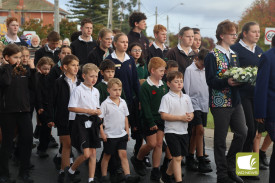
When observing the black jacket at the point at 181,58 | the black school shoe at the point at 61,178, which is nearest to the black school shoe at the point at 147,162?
the black school shoe at the point at 61,178

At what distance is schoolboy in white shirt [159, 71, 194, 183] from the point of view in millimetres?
6418

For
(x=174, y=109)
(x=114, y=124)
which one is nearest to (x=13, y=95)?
(x=114, y=124)

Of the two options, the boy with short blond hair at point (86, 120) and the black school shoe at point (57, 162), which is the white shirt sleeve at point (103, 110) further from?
the black school shoe at point (57, 162)

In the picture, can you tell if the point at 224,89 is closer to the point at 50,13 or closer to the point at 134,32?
the point at 134,32

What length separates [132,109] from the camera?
7832 millimetres

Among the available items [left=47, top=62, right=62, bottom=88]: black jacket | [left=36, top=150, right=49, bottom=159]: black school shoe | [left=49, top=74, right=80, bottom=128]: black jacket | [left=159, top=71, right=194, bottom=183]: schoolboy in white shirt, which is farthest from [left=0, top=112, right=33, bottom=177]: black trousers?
[left=159, top=71, right=194, bottom=183]: schoolboy in white shirt

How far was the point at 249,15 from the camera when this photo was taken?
189 feet

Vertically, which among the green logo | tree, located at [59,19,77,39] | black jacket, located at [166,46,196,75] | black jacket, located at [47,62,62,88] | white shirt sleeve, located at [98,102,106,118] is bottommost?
the green logo

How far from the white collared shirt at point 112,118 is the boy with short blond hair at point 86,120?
119 millimetres

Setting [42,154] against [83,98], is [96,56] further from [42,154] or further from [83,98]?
[42,154]

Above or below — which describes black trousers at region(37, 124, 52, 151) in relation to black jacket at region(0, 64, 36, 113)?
below

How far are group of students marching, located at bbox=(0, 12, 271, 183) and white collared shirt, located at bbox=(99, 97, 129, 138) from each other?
0.05 ft

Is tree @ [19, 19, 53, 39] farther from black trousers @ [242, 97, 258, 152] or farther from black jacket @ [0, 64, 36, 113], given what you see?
black trousers @ [242, 97, 258, 152]

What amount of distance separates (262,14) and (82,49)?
48797 mm
